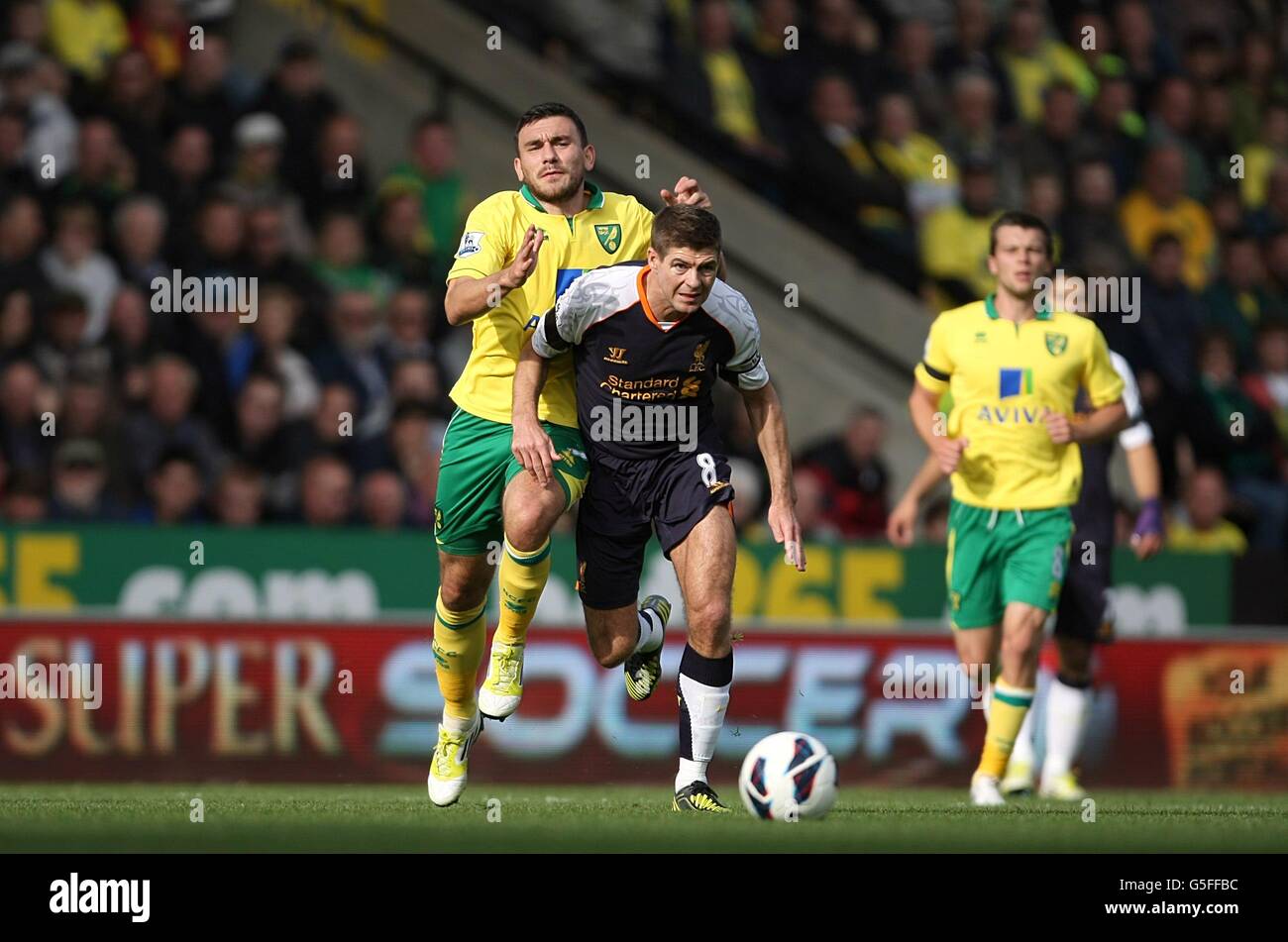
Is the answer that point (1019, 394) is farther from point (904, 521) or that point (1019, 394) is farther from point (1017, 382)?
point (904, 521)

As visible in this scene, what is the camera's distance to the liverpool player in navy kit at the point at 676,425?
819 centimetres

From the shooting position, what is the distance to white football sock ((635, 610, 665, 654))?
9.09 metres

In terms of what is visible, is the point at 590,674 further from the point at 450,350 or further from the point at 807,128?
the point at 807,128

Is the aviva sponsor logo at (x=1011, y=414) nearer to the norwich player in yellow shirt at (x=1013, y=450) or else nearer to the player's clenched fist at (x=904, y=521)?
the norwich player in yellow shirt at (x=1013, y=450)

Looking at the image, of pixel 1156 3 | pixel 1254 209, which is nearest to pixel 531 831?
pixel 1254 209

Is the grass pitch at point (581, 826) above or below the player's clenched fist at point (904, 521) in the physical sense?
below

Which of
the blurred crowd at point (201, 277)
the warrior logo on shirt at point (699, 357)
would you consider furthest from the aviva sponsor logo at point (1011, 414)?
the blurred crowd at point (201, 277)

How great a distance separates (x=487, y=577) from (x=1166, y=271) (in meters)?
8.59

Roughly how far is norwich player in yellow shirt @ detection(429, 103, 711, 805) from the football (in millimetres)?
1140

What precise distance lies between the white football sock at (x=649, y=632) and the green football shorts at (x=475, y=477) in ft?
2.40

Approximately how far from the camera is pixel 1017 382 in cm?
1020

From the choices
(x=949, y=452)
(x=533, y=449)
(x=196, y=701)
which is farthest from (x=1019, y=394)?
(x=196, y=701)

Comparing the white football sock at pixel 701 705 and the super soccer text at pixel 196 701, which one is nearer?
the white football sock at pixel 701 705

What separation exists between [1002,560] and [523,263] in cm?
338
